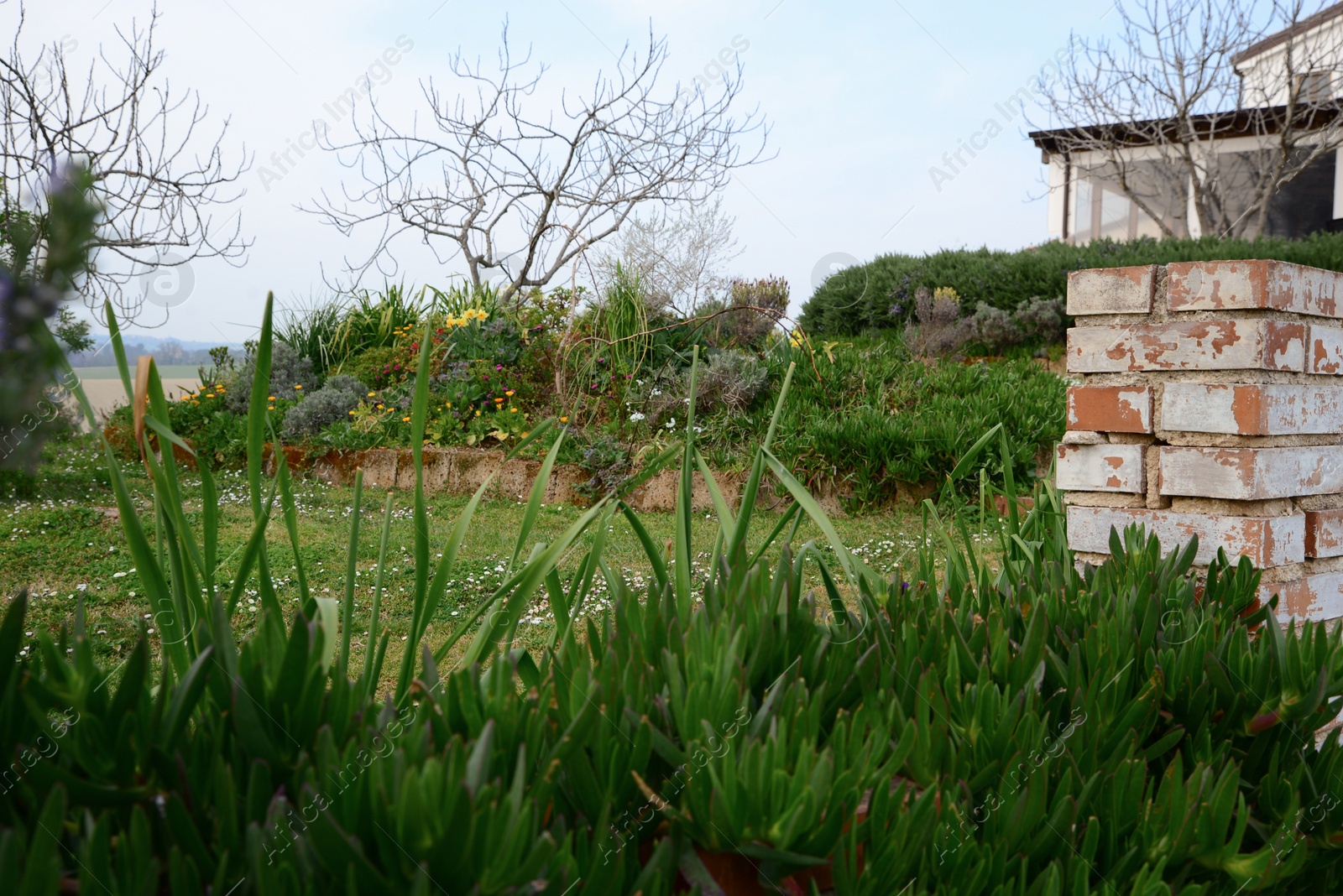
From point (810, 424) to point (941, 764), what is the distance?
5.52 m

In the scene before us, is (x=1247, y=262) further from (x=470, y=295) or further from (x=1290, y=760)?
(x=470, y=295)

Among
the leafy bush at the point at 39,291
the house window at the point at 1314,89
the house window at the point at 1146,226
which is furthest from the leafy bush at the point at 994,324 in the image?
the house window at the point at 1146,226

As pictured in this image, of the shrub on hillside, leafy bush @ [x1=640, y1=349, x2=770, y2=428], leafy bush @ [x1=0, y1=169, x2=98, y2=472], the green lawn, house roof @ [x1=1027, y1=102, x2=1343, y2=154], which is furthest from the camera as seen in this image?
house roof @ [x1=1027, y1=102, x2=1343, y2=154]

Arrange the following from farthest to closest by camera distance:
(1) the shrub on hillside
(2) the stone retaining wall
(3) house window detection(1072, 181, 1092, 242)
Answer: (3) house window detection(1072, 181, 1092, 242) → (1) the shrub on hillside → (2) the stone retaining wall

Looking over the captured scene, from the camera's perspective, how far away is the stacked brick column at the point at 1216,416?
6.51ft

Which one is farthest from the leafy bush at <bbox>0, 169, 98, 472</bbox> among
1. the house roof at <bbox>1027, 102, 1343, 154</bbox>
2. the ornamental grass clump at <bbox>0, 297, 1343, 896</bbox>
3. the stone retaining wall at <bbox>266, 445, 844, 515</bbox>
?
the house roof at <bbox>1027, 102, 1343, 154</bbox>

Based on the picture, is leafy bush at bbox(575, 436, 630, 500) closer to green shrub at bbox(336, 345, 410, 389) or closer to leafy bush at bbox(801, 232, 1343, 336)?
green shrub at bbox(336, 345, 410, 389)

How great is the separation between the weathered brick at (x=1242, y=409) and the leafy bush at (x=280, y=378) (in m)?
8.28

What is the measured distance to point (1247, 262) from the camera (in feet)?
6.39

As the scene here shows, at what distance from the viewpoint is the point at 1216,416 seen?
2.01 meters

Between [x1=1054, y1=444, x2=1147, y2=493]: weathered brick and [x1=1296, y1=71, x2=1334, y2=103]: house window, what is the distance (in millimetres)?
15327

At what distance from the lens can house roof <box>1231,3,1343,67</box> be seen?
1408 cm

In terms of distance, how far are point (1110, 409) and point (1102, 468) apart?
0.15 m

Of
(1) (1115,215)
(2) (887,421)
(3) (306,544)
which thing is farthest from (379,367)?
(1) (1115,215)
